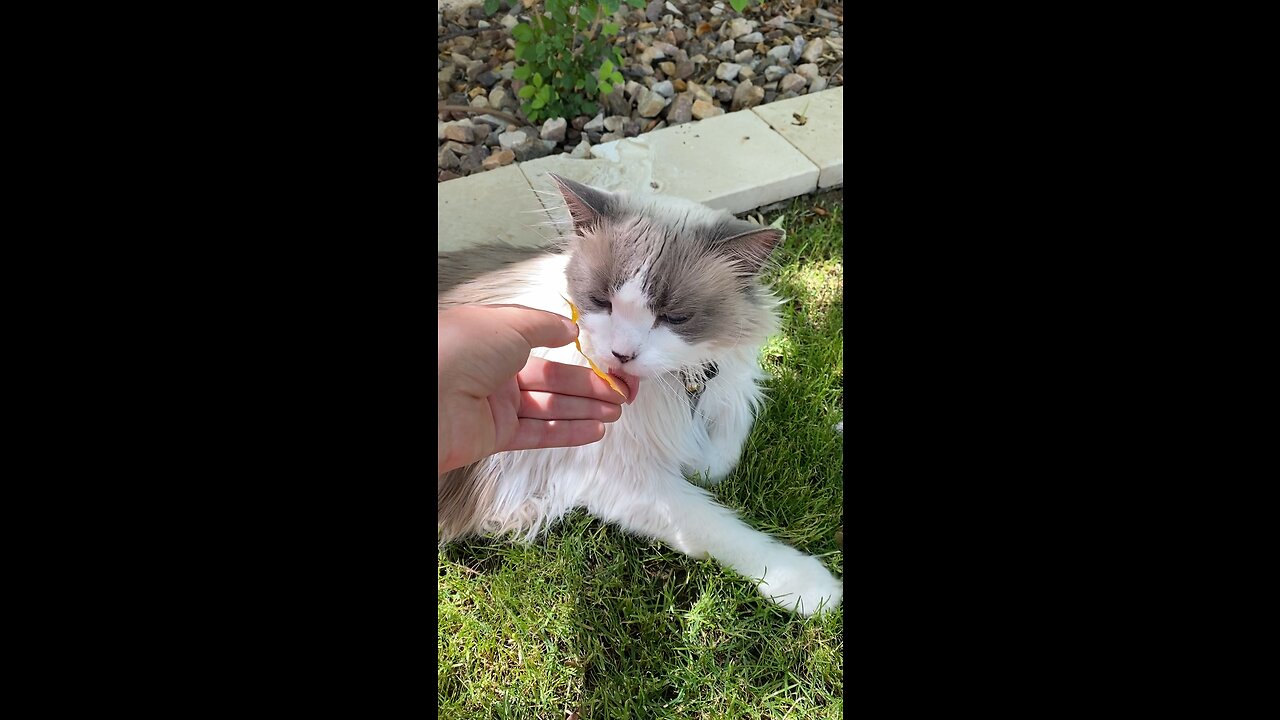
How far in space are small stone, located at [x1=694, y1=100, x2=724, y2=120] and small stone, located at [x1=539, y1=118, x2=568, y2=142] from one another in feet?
2.02

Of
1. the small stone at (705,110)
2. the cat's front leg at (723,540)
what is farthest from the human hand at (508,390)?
the small stone at (705,110)

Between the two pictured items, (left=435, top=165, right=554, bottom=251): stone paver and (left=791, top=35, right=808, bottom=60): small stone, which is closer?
(left=435, top=165, right=554, bottom=251): stone paver

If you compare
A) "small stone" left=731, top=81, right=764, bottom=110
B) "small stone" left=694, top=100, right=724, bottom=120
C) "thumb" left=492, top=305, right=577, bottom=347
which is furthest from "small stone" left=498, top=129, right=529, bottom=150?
"thumb" left=492, top=305, right=577, bottom=347

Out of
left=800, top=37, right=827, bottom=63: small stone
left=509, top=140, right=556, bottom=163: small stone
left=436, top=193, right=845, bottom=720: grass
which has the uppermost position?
left=800, top=37, right=827, bottom=63: small stone

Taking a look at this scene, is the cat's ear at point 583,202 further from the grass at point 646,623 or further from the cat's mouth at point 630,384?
the grass at point 646,623

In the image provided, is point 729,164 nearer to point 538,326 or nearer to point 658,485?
point 658,485

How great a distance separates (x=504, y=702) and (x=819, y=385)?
1.37m

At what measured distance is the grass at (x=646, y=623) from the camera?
190 cm

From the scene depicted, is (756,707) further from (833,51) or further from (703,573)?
(833,51)

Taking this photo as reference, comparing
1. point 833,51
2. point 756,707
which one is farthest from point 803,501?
point 833,51

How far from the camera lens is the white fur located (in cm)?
205

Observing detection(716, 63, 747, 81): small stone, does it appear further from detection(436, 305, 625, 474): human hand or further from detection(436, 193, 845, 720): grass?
detection(436, 305, 625, 474): human hand

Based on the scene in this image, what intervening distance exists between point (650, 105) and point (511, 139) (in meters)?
0.65

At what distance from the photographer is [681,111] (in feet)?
11.3
